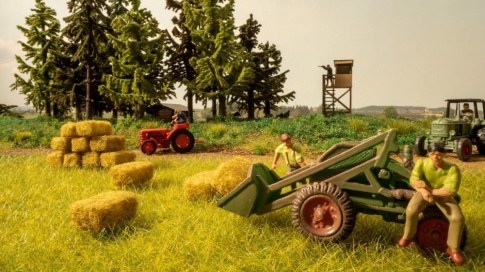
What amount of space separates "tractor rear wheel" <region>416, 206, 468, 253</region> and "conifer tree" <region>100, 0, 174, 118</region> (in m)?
18.0

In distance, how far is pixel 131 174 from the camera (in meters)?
6.18

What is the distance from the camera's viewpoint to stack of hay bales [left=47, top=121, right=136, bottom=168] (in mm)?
8562

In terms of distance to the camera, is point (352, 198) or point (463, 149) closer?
point (352, 198)

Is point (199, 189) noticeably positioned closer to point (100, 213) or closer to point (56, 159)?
point (100, 213)

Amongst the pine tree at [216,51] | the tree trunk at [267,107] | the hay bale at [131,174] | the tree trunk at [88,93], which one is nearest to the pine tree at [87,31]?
the tree trunk at [88,93]

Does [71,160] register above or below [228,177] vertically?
below

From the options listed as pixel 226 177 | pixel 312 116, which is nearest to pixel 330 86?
pixel 312 116

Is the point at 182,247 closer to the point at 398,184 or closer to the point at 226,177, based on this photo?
the point at 226,177

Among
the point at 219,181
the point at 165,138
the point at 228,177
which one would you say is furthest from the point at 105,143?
the point at 228,177

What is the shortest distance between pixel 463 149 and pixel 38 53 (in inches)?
1075

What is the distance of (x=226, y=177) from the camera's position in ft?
16.5

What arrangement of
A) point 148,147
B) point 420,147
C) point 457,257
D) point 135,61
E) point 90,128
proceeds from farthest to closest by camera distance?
point 135,61 → point 148,147 → point 420,147 → point 90,128 → point 457,257

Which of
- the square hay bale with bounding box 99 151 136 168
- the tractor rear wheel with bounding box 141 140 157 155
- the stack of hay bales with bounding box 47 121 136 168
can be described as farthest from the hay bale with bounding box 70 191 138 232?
the tractor rear wheel with bounding box 141 140 157 155

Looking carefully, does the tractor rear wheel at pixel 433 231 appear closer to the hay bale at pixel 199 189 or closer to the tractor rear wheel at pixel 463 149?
the hay bale at pixel 199 189
